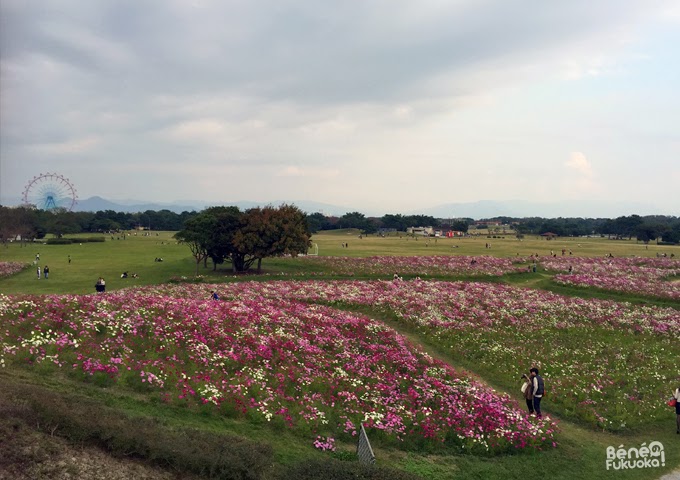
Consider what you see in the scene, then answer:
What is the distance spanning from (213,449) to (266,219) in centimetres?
4786

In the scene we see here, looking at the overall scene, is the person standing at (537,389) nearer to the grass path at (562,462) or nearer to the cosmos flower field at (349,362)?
the cosmos flower field at (349,362)

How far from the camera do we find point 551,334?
31.2 meters

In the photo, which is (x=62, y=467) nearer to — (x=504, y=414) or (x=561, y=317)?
(x=504, y=414)

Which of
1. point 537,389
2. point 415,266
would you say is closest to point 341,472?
point 537,389

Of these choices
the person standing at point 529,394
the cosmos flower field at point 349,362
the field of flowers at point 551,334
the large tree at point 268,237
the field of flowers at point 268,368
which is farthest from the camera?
the large tree at point 268,237

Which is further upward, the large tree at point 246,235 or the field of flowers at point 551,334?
the large tree at point 246,235

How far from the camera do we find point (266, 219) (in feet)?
191

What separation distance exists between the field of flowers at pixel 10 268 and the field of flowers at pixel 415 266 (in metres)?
38.6

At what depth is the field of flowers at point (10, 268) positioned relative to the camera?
171ft

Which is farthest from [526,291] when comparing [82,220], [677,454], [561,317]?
[82,220]

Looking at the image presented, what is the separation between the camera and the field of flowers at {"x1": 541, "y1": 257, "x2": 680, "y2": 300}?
47.3 metres

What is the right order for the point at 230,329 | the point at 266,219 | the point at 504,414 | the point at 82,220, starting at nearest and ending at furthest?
1. the point at 504,414
2. the point at 230,329
3. the point at 266,219
4. the point at 82,220

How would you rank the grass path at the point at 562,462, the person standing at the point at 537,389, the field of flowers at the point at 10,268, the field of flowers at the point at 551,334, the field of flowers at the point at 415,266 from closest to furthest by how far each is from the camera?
the grass path at the point at 562,462 < the person standing at the point at 537,389 < the field of flowers at the point at 551,334 < the field of flowers at the point at 10,268 < the field of flowers at the point at 415,266

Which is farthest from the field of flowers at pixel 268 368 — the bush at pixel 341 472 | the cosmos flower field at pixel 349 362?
the bush at pixel 341 472
